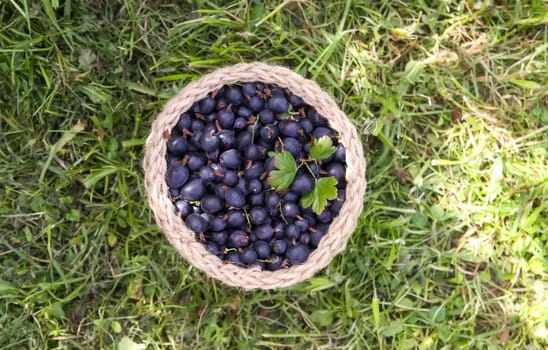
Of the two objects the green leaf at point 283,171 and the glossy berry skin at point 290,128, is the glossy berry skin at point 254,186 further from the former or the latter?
the glossy berry skin at point 290,128

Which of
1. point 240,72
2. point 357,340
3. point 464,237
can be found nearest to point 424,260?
point 464,237

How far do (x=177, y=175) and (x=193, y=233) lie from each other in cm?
21

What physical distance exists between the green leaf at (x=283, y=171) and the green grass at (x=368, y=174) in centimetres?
A: 51

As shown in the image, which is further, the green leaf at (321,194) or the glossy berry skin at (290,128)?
the glossy berry skin at (290,128)

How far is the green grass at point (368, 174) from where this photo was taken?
7.47ft

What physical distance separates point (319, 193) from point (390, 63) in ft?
2.53

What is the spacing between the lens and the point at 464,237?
2.42m

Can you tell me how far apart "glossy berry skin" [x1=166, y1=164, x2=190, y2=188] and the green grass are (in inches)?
13.4

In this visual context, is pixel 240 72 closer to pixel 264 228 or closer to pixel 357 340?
pixel 264 228

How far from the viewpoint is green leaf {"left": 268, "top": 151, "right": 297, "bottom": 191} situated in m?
1.91

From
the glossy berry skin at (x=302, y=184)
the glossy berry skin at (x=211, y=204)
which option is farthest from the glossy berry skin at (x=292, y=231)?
the glossy berry skin at (x=211, y=204)

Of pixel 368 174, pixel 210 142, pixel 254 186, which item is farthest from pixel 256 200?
pixel 368 174

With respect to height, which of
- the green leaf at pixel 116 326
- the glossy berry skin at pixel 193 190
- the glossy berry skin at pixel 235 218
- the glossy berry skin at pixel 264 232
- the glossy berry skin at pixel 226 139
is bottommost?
the green leaf at pixel 116 326

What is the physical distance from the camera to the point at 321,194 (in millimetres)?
1944
